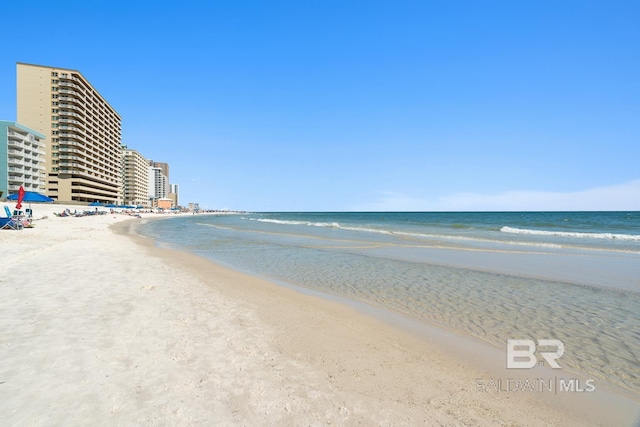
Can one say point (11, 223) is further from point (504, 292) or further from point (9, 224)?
point (504, 292)

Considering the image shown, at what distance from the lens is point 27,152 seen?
9038cm

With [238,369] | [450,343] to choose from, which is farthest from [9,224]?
[450,343]

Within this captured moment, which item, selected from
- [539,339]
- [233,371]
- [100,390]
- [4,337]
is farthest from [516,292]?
[4,337]

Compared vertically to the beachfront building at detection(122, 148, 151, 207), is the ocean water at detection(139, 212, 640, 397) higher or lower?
lower

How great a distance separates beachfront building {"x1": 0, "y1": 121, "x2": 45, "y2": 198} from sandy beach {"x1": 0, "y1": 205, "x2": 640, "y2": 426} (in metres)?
98.4

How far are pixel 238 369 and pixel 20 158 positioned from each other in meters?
117

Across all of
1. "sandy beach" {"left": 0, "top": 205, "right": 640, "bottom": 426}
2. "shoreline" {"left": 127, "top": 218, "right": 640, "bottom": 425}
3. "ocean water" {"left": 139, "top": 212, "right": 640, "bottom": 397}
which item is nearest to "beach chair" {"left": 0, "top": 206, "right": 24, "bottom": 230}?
"ocean water" {"left": 139, "top": 212, "right": 640, "bottom": 397}

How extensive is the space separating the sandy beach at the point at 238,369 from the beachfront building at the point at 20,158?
98.4m

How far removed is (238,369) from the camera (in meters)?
4.53

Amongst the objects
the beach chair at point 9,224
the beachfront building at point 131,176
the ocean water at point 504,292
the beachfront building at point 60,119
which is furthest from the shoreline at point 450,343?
the beachfront building at point 131,176

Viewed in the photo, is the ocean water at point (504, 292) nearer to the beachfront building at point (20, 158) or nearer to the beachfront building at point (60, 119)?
the beachfront building at point (20, 158)

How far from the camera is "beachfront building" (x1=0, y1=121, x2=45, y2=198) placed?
82688 millimetres

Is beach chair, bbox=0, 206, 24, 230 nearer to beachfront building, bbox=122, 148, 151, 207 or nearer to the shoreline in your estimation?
the shoreline

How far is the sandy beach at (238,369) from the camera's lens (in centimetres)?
359
